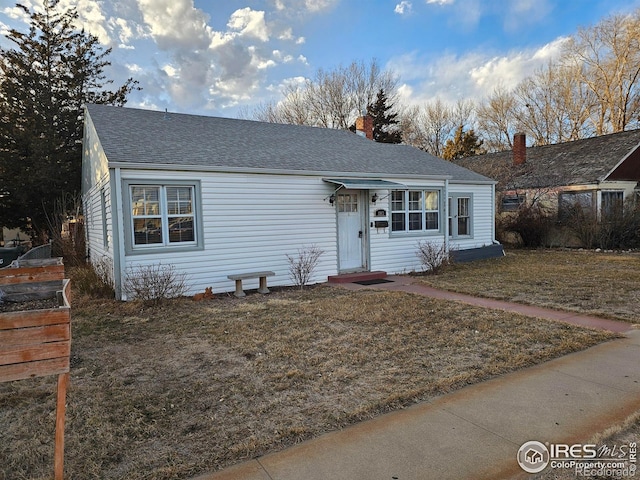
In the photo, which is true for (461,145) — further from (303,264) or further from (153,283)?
(153,283)

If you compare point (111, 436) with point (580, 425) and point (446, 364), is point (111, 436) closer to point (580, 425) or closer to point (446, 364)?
point (446, 364)

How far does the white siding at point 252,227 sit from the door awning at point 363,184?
0.40 metres

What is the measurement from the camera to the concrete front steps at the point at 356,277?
10.4 metres

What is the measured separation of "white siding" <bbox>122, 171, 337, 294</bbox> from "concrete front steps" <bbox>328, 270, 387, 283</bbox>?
10.3 inches

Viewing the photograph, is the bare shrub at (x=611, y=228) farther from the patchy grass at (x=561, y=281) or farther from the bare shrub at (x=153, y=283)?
the bare shrub at (x=153, y=283)

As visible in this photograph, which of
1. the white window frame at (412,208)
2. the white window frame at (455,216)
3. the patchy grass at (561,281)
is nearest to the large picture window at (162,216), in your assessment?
the white window frame at (412,208)

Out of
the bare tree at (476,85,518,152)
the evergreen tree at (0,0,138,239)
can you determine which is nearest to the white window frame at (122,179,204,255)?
the evergreen tree at (0,0,138,239)

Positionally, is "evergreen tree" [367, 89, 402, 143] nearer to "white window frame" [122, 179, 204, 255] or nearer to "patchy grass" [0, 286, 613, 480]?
"white window frame" [122, 179, 204, 255]

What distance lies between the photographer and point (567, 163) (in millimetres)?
19375

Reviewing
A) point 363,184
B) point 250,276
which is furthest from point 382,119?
point 250,276

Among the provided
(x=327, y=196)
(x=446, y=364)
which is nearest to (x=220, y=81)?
(x=327, y=196)

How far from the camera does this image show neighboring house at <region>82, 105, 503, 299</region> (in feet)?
27.5

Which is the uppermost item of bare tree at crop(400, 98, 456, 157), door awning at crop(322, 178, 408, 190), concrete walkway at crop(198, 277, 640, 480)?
bare tree at crop(400, 98, 456, 157)

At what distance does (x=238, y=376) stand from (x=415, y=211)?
29.7 feet
